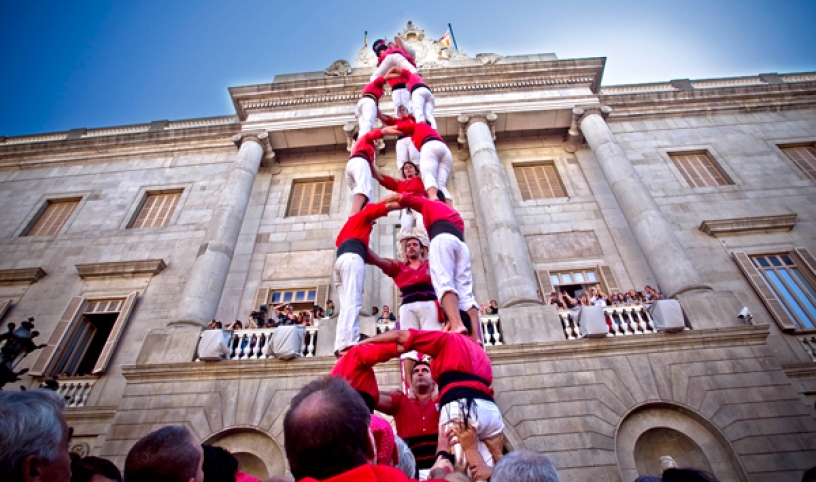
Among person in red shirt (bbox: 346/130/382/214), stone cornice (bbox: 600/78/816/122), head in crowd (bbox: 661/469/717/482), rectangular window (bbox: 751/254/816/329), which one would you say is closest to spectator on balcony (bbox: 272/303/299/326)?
person in red shirt (bbox: 346/130/382/214)

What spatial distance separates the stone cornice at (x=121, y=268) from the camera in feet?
49.8

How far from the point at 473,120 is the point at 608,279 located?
8086 mm

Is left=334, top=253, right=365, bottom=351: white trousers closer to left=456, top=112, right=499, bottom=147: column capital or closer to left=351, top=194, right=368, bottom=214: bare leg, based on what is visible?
left=351, top=194, right=368, bottom=214: bare leg

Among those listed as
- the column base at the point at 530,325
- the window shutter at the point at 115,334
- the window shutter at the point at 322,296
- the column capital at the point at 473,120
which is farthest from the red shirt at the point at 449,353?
the column capital at the point at 473,120

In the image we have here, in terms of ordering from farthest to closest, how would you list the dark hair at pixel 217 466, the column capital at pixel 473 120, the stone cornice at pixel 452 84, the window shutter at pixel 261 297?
the stone cornice at pixel 452 84
the column capital at pixel 473 120
the window shutter at pixel 261 297
the dark hair at pixel 217 466

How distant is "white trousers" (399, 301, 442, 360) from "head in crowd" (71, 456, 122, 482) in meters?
3.20

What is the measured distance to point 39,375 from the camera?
12.5 m

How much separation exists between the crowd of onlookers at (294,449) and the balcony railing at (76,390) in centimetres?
1174

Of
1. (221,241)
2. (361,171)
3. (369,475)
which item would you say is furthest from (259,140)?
(369,475)

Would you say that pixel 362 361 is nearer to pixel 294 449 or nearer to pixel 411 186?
pixel 294 449

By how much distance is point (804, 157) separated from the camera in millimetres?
17672

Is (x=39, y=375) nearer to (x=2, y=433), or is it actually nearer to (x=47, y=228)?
(x=47, y=228)

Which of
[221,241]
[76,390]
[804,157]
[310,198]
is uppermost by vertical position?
[804,157]

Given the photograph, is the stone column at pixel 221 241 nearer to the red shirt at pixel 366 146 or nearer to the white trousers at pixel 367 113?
the white trousers at pixel 367 113
